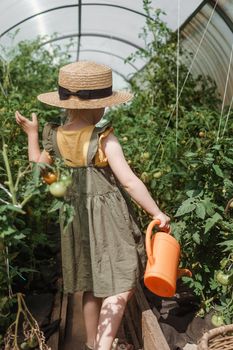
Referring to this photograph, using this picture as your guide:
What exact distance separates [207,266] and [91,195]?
2.53ft

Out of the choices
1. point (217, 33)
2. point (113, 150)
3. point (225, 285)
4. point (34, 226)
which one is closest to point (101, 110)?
point (113, 150)

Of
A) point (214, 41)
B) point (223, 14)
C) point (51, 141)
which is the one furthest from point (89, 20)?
point (51, 141)

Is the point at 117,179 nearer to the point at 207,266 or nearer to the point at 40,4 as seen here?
the point at 207,266

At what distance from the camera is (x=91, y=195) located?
2.29m

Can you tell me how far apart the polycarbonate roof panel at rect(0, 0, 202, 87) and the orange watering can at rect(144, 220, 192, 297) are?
3796 mm

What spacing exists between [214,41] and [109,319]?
190 inches

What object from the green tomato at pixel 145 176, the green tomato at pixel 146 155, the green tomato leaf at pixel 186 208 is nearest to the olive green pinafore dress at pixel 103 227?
the green tomato leaf at pixel 186 208

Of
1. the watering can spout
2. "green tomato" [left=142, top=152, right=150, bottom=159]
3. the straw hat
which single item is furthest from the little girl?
"green tomato" [left=142, top=152, right=150, bottom=159]

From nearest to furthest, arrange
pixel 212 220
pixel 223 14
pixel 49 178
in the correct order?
1. pixel 49 178
2. pixel 212 220
3. pixel 223 14

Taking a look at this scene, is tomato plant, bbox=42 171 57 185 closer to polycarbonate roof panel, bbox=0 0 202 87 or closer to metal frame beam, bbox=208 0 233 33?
polycarbonate roof panel, bbox=0 0 202 87

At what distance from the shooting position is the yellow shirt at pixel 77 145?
223 cm

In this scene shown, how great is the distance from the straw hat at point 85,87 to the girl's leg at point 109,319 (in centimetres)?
82

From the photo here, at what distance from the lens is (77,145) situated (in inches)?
88.6

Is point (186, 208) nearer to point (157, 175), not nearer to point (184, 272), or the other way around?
point (184, 272)
